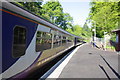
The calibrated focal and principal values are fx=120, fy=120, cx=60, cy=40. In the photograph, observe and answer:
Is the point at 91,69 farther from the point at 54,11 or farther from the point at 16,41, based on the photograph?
the point at 54,11

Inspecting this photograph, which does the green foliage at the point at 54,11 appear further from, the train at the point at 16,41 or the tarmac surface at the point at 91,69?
the train at the point at 16,41

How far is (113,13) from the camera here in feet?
64.0

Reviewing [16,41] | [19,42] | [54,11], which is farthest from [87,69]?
[54,11]

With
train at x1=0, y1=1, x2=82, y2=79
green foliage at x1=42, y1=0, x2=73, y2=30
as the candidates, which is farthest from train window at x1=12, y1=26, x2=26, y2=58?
green foliage at x1=42, y1=0, x2=73, y2=30

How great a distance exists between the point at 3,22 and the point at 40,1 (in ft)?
110

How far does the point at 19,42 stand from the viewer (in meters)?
3.76

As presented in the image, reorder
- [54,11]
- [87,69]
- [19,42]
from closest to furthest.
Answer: [19,42] → [87,69] → [54,11]

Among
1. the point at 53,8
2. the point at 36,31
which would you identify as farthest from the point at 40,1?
the point at 36,31

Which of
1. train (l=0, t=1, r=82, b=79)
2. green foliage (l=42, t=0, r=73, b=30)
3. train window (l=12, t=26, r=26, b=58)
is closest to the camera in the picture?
train (l=0, t=1, r=82, b=79)

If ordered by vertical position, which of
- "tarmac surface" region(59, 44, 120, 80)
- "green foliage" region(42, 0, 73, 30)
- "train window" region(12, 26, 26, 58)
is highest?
"green foliage" region(42, 0, 73, 30)

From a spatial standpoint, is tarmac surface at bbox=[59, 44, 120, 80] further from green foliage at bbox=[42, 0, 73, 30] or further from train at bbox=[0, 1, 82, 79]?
green foliage at bbox=[42, 0, 73, 30]

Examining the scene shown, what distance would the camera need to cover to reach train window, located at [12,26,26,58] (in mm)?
3562

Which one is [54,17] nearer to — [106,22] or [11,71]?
[106,22]

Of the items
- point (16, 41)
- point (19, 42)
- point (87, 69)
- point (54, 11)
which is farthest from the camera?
point (54, 11)
